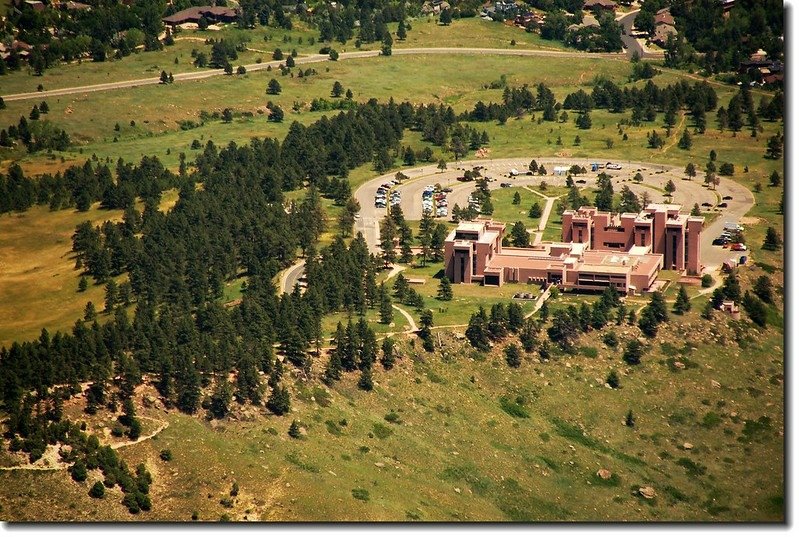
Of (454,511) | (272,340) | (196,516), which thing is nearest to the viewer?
(196,516)

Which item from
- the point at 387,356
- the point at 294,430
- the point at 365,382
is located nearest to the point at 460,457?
the point at 365,382

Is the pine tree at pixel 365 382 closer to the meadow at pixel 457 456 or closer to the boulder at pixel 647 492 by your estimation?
the meadow at pixel 457 456

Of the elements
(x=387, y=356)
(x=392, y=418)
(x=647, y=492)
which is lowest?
(x=647, y=492)

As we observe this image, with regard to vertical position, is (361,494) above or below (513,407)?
above

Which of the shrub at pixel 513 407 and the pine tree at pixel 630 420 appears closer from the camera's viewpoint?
the shrub at pixel 513 407

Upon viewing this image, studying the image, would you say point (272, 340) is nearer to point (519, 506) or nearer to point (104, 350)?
point (104, 350)

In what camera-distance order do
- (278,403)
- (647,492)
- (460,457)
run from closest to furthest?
(278,403)
(460,457)
(647,492)

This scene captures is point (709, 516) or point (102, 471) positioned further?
point (709, 516)

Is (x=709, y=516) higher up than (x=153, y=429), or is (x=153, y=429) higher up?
(x=153, y=429)

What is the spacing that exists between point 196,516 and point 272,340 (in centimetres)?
3782

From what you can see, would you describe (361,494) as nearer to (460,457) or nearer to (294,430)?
(294,430)

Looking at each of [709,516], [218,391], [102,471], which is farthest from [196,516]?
[709,516]

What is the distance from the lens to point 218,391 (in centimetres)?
17688

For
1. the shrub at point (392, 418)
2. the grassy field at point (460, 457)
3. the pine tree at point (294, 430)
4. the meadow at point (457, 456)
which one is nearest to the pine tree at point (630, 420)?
the meadow at point (457, 456)
